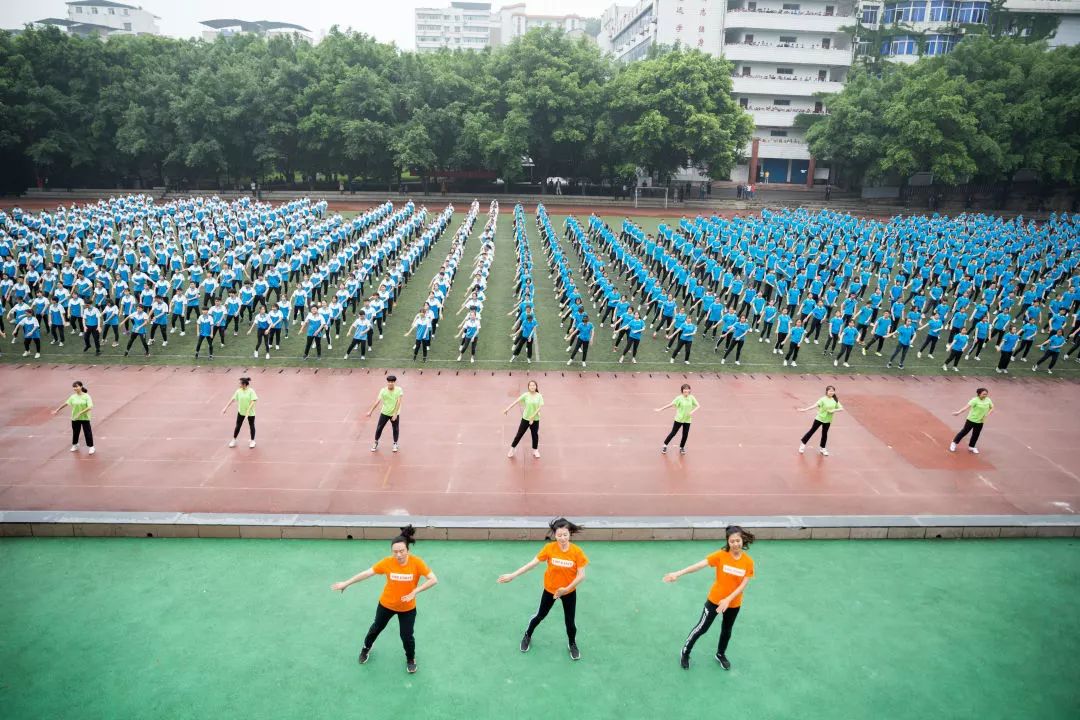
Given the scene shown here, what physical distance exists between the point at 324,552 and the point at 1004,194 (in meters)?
47.2

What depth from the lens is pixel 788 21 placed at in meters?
50.2

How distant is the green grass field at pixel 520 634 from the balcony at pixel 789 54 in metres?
51.3

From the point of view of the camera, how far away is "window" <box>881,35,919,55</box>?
4803 centimetres

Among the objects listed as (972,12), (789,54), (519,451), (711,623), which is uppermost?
(972,12)

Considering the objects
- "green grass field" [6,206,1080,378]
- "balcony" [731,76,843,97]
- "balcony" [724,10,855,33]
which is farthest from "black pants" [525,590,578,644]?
"balcony" [724,10,855,33]

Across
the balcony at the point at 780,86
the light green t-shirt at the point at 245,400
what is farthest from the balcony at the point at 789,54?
the light green t-shirt at the point at 245,400

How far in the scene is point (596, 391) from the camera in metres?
11.5

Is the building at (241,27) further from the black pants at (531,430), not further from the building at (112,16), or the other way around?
the black pants at (531,430)

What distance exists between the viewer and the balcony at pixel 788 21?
50.0 meters

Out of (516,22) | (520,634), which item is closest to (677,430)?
(520,634)

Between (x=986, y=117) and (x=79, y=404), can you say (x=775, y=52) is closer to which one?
(x=986, y=117)

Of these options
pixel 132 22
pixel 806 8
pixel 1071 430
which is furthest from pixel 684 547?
pixel 132 22

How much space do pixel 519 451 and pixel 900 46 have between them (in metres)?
53.4

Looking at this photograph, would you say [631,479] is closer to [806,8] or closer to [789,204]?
[789,204]
